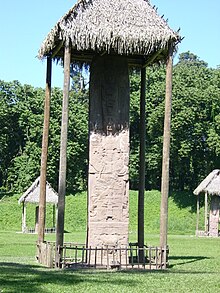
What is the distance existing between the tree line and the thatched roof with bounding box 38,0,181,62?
114 ft

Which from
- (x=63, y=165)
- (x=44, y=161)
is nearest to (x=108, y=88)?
(x=44, y=161)

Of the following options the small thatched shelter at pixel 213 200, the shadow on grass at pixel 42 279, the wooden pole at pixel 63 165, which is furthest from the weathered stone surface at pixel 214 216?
the shadow on grass at pixel 42 279

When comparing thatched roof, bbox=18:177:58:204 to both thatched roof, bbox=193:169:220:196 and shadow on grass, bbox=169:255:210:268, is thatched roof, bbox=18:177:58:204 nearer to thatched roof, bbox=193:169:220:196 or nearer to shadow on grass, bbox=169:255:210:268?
thatched roof, bbox=193:169:220:196

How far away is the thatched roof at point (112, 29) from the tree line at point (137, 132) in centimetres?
3480

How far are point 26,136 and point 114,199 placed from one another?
41.2 meters

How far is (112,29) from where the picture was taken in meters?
15.4

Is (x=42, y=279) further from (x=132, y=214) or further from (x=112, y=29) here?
(x=132, y=214)

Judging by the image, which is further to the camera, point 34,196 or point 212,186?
point 34,196

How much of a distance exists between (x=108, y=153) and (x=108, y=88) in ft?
5.77

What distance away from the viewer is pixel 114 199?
54.8 ft

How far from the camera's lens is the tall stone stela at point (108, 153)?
54.2 feet

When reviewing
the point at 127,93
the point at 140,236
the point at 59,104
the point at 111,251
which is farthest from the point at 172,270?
the point at 59,104

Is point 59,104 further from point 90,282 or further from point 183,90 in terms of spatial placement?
point 90,282

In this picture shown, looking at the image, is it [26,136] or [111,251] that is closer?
[111,251]
